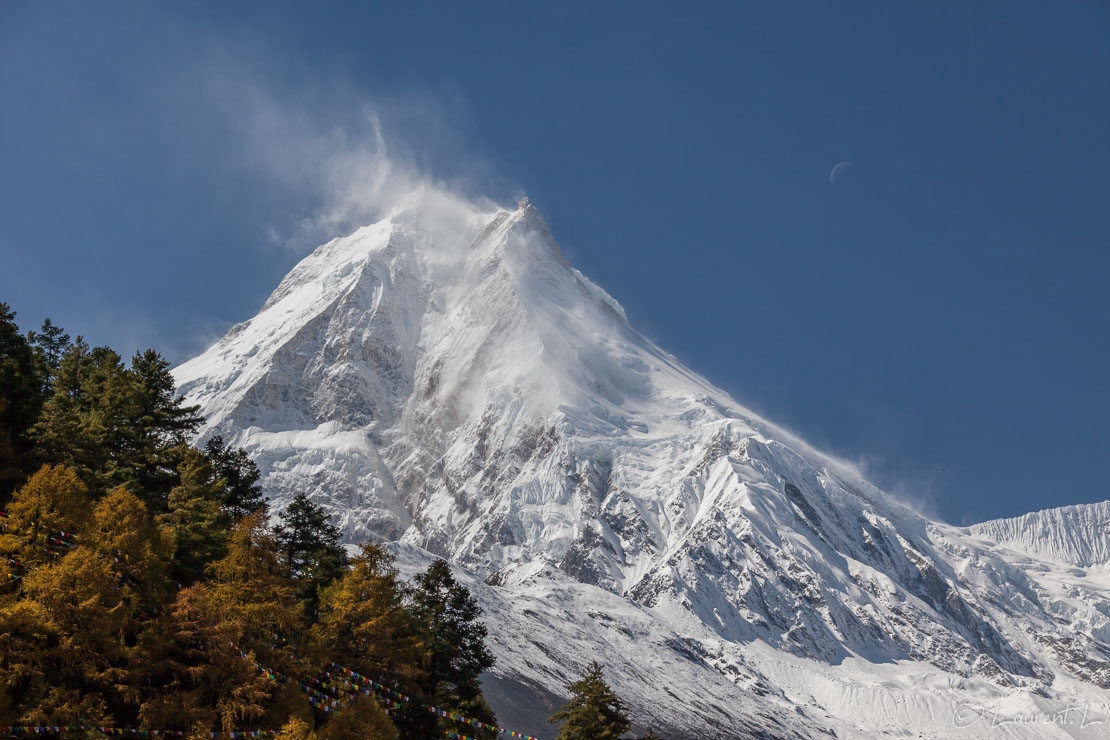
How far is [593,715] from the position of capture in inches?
2074

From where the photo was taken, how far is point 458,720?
5125cm

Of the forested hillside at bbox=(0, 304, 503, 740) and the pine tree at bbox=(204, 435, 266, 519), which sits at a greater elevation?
the pine tree at bbox=(204, 435, 266, 519)

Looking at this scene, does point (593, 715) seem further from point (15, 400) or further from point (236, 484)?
point (15, 400)

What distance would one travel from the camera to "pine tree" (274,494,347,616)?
50.8m

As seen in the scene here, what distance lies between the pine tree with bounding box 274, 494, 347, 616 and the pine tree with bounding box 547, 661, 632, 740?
585 inches

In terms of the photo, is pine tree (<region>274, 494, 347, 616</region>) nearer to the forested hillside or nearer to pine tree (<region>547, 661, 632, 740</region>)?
the forested hillside

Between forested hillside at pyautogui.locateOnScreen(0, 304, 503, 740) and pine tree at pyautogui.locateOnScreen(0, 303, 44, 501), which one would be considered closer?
forested hillside at pyautogui.locateOnScreen(0, 304, 503, 740)

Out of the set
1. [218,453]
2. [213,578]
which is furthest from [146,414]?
[213,578]

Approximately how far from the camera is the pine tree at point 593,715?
52.2 m

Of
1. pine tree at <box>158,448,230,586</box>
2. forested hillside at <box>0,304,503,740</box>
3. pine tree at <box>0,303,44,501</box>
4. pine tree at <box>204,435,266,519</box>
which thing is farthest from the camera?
pine tree at <box>204,435,266,519</box>

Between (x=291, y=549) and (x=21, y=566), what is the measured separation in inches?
698

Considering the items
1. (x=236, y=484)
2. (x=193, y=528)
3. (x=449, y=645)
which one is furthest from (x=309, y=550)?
(x=449, y=645)

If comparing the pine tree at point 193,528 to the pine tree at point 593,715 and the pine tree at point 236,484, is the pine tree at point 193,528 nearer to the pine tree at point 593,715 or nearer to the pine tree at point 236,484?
the pine tree at point 236,484

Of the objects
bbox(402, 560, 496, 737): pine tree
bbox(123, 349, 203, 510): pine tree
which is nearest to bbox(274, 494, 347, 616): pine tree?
bbox(402, 560, 496, 737): pine tree
